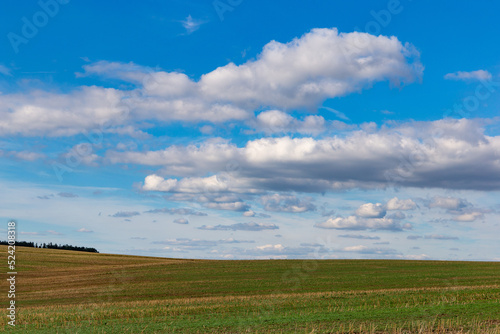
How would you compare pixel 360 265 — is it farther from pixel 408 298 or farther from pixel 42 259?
pixel 42 259

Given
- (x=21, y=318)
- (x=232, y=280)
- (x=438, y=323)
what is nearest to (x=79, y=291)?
(x=232, y=280)

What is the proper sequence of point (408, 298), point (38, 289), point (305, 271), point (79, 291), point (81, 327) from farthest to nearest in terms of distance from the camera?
point (305, 271)
point (38, 289)
point (79, 291)
point (408, 298)
point (81, 327)

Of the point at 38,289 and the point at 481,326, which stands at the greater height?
the point at 481,326

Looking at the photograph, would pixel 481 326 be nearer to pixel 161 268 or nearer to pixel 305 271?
pixel 305 271

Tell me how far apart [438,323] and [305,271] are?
53.4m

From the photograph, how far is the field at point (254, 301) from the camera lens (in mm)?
22953

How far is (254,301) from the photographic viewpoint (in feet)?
117

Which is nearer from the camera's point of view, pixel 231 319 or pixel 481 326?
pixel 481 326

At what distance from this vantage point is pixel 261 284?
183 ft

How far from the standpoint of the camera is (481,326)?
21.3 m

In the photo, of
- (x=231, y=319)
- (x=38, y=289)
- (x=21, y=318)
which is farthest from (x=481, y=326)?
(x=38, y=289)

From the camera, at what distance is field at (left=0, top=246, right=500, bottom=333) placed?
23.0m

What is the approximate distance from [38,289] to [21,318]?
31.3 meters

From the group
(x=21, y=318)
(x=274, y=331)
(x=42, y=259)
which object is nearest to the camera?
(x=274, y=331)
